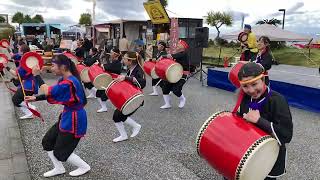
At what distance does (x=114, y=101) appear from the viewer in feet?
14.5

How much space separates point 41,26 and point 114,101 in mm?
26842

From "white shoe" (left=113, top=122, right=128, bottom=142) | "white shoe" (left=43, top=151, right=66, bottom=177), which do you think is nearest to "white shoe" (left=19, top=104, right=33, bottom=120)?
"white shoe" (left=113, top=122, right=128, bottom=142)

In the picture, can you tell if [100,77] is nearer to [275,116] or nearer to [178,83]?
[178,83]

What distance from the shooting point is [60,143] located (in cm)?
328

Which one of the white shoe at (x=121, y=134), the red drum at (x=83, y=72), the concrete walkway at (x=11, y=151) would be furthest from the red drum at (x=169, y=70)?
the concrete walkway at (x=11, y=151)

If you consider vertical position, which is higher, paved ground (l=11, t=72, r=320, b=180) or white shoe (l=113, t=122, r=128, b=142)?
white shoe (l=113, t=122, r=128, b=142)

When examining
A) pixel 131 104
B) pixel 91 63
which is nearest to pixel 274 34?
pixel 91 63

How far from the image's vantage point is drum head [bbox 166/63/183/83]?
A: 6452 mm

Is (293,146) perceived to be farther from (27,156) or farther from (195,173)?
(27,156)

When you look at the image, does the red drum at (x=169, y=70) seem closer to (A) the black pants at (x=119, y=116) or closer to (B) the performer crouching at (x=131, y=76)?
(B) the performer crouching at (x=131, y=76)

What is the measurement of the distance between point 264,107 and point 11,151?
10.8 ft

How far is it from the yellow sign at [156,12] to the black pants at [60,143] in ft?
29.2

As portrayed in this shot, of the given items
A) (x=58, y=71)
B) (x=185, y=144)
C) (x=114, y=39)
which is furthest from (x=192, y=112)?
(x=114, y=39)

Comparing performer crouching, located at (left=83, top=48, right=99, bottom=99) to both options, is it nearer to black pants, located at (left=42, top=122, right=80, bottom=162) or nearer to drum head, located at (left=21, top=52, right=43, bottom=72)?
drum head, located at (left=21, top=52, right=43, bottom=72)
